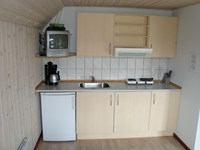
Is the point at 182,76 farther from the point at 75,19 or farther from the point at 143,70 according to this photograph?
the point at 75,19

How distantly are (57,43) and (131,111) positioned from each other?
165 centimetres

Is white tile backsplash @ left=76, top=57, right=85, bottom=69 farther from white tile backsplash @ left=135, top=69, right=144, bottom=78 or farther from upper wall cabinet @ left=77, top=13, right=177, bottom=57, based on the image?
white tile backsplash @ left=135, top=69, right=144, bottom=78

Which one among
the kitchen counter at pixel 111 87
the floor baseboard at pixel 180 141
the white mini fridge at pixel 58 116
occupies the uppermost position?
the kitchen counter at pixel 111 87

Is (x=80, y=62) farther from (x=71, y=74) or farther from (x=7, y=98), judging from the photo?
(x=7, y=98)

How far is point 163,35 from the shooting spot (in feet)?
11.2

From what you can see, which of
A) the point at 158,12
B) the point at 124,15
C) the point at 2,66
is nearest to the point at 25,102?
the point at 2,66

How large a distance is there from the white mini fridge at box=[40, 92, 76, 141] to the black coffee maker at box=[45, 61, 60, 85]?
36cm

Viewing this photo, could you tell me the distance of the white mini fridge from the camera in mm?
3104

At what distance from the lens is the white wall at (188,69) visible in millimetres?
2891

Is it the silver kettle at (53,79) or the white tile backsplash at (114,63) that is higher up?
the white tile backsplash at (114,63)

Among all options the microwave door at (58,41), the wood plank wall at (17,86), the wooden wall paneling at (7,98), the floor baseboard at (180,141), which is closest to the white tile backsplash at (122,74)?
the microwave door at (58,41)

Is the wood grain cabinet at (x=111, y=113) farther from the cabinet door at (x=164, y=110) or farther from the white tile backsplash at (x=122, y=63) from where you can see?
the white tile backsplash at (x=122, y=63)

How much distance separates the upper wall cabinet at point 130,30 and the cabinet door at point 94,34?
0.60 feet

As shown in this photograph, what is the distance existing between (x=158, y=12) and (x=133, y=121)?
2.04 metres
